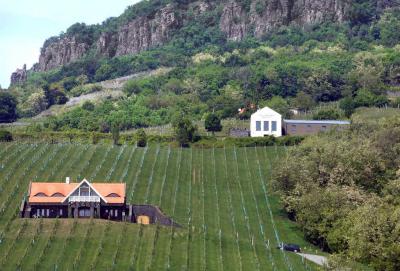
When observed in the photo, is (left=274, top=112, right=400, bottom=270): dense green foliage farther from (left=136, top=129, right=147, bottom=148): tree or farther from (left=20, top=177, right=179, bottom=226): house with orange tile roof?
(left=136, top=129, right=147, bottom=148): tree

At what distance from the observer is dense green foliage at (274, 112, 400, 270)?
85.8 metres

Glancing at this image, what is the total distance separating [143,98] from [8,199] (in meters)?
88.3

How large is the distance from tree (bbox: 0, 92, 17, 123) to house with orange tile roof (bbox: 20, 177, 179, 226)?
84.3m

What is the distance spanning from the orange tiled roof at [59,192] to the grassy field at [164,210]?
10.4 feet

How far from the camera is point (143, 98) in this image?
194 metres

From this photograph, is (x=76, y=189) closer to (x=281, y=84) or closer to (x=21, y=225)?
(x=21, y=225)

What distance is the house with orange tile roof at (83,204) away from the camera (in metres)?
101

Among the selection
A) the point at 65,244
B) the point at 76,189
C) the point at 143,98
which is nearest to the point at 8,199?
the point at 76,189

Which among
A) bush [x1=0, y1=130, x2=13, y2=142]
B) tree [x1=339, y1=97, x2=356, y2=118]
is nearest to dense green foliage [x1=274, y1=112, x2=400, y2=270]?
tree [x1=339, y1=97, x2=356, y2=118]

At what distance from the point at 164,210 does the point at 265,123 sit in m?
50.6

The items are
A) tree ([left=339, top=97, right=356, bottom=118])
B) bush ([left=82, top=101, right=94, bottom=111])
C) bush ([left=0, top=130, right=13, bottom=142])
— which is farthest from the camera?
bush ([left=82, top=101, right=94, bottom=111])

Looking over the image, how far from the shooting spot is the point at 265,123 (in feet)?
508

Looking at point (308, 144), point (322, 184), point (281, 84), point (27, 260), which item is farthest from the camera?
point (281, 84)

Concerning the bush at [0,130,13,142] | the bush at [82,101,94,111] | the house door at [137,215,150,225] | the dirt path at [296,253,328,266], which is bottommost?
the dirt path at [296,253,328,266]
